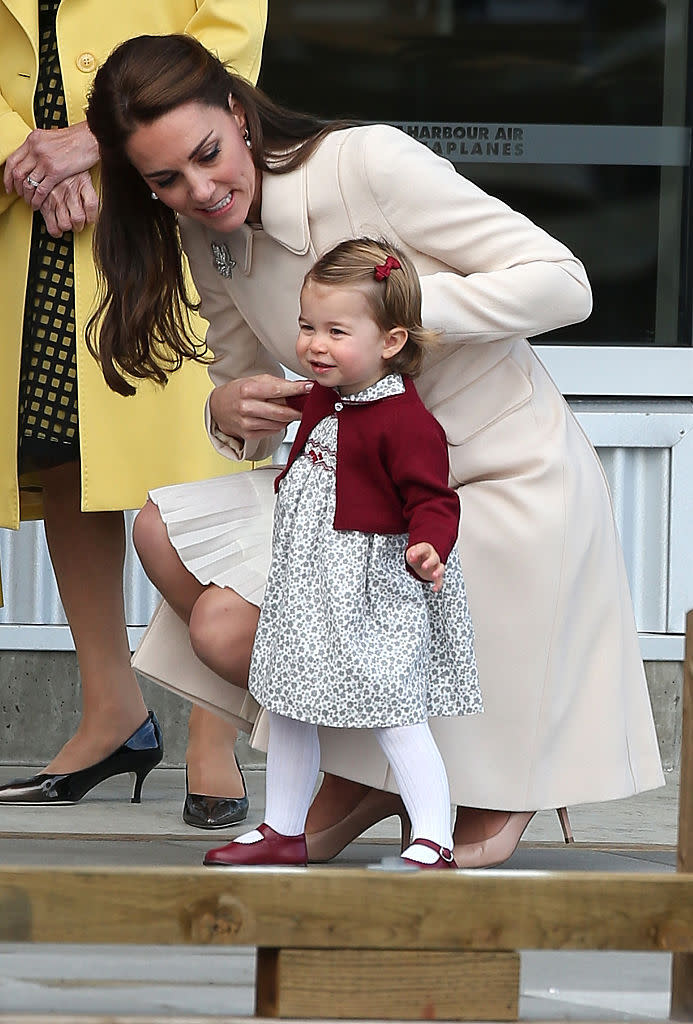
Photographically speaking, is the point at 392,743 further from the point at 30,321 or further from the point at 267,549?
the point at 30,321

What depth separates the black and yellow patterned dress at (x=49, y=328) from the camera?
9.11 feet

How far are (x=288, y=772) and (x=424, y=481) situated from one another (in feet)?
1.40

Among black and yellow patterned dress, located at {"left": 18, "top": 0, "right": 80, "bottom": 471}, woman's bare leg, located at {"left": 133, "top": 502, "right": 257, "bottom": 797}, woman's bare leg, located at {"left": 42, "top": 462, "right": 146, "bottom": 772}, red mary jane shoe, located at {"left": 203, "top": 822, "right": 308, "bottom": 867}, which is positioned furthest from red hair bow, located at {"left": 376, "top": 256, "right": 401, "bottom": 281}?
woman's bare leg, located at {"left": 42, "top": 462, "right": 146, "bottom": 772}

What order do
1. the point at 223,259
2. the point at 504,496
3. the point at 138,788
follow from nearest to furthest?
the point at 504,496, the point at 223,259, the point at 138,788

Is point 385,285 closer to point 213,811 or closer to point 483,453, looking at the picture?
point 483,453

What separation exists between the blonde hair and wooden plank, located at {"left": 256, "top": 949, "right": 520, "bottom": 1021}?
0.82 meters

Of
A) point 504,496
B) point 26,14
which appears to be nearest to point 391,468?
point 504,496

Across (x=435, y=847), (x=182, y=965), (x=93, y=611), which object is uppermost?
(x=93, y=611)

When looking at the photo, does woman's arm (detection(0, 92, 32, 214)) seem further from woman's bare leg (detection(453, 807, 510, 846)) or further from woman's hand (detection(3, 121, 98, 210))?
woman's bare leg (detection(453, 807, 510, 846))

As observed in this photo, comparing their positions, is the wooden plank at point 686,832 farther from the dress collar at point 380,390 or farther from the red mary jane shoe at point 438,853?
the dress collar at point 380,390

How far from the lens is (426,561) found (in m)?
1.89

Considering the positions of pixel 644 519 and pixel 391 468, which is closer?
pixel 391 468

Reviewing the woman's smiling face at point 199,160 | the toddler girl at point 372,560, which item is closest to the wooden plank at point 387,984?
the toddler girl at point 372,560

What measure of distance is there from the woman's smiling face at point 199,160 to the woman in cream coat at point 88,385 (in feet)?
1.93
